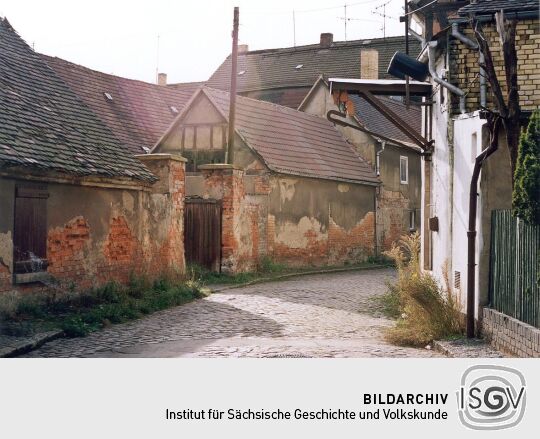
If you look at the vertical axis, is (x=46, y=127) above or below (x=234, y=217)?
above

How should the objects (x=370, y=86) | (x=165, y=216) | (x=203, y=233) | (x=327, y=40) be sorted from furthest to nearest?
(x=327, y=40) → (x=203, y=233) → (x=165, y=216) → (x=370, y=86)

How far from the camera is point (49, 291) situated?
12.3 m

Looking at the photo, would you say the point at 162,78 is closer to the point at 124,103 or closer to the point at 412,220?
the point at 124,103

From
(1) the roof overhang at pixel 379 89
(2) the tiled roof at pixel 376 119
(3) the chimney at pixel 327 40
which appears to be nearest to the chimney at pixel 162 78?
(3) the chimney at pixel 327 40

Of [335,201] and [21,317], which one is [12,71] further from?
[335,201]

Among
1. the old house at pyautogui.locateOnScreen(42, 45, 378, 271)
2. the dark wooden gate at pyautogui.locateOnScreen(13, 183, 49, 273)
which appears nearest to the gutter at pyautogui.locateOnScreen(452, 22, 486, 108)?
the dark wooden gate at pyautogui.locateOnScreen(13, 183, 49, 273)

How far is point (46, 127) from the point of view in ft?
44.5

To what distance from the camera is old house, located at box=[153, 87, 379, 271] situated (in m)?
19.5

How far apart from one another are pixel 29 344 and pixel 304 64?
3537 cm

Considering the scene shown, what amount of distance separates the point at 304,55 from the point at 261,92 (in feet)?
13.3

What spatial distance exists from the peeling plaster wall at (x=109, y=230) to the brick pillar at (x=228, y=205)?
2.59 meters

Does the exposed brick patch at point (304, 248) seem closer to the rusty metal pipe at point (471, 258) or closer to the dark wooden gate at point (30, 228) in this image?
the dark wooden gate at point (30, 228)

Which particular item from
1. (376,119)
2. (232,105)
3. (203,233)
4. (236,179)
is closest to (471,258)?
(236,179)
